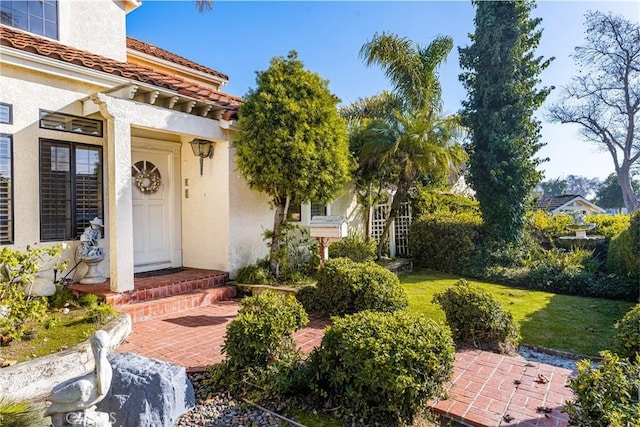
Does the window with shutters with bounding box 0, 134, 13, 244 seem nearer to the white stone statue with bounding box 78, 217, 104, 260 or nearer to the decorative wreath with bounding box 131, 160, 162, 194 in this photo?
the white stone statue with bounding box 78, 217, 104, 260

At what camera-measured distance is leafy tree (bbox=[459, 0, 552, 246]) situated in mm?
13508

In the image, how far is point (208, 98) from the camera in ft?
31.7

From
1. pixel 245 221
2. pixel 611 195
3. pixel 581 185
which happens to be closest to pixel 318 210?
pixel 245 221

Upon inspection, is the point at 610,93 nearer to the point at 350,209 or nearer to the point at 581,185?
the point at 350,209

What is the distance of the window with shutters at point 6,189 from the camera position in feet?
21.8

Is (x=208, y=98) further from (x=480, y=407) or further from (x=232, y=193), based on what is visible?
(x=480, y=407)

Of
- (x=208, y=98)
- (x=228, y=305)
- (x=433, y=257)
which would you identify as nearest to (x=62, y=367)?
(x=228, y=305)

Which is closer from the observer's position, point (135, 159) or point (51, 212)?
point (51, 212)

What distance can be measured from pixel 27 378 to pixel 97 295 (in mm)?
2841

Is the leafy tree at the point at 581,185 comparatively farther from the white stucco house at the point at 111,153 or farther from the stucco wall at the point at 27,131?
the stucco wall at the point at 27,131

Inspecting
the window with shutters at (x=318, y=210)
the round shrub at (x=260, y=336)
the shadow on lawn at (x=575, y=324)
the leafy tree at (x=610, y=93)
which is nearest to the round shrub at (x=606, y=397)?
the round shrub at (x=260, y=336)

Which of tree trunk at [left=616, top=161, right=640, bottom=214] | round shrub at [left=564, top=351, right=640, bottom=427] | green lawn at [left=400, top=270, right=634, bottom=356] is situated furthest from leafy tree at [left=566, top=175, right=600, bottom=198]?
round shrub at [left=564, top=351, right=640, bottom=427]

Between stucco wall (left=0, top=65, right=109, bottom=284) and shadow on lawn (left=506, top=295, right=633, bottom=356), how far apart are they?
9.76 m

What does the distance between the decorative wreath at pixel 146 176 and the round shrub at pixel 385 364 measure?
23.6ft
